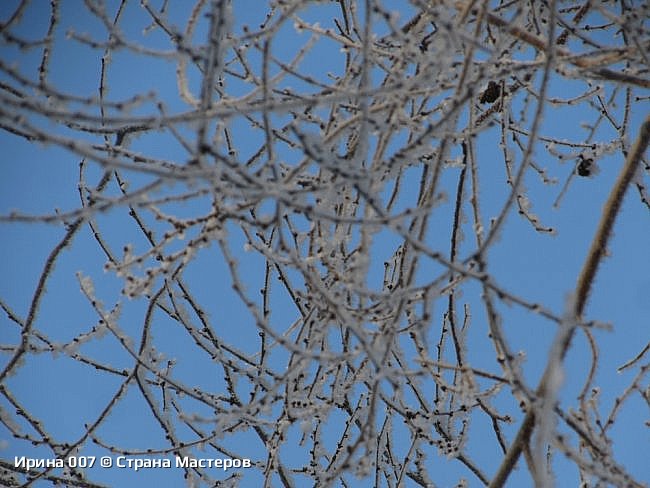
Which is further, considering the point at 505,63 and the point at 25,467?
the point at 25,467

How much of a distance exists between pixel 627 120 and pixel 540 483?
60.2 inches

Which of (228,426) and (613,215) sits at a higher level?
(613,215)

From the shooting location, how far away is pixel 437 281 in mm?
1328

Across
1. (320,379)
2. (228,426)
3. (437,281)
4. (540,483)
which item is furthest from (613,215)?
(228,426)

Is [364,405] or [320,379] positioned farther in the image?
[364,405]

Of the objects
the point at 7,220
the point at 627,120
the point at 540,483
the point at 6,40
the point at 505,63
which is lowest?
the point at 540,483

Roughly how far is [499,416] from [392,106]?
43.5 inches

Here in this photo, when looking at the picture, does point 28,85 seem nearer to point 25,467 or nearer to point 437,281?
point 437,281

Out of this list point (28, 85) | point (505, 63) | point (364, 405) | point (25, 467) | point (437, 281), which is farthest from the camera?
point (364, 405)

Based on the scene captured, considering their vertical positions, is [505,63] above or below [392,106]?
above

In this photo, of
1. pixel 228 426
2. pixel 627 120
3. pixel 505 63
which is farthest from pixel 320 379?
pixel 627 120

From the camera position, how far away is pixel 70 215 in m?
1.13

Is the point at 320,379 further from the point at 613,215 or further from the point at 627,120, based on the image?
the point at 627,120

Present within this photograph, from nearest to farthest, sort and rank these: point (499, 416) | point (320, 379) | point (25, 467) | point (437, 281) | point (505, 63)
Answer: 1. point (437, 281)
2. point (505, 63)
3. point (320, 379)
4. point (499, 416)
5. point (25, 467)
